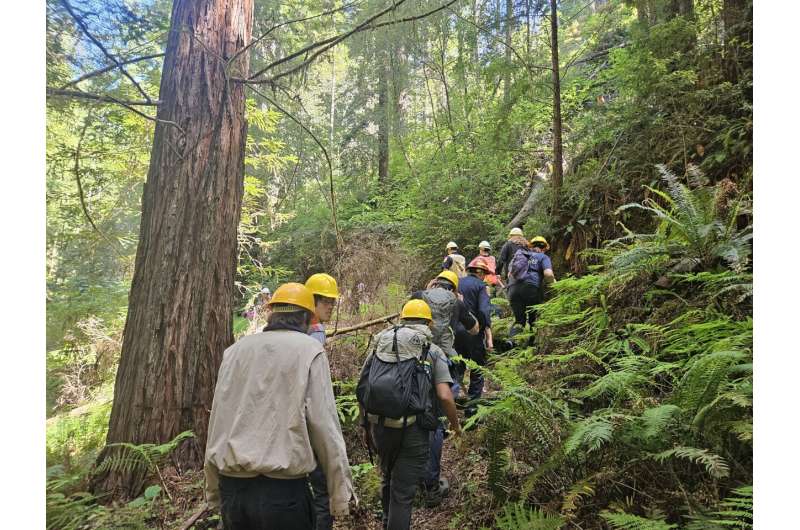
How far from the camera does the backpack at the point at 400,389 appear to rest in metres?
3.29

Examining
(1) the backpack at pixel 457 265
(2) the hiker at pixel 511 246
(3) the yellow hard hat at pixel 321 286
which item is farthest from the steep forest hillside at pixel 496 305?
(1) the backpack at pixel 457 265

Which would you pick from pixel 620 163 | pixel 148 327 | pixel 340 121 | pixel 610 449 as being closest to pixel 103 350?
pixel 148 327

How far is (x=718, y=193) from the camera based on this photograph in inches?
196

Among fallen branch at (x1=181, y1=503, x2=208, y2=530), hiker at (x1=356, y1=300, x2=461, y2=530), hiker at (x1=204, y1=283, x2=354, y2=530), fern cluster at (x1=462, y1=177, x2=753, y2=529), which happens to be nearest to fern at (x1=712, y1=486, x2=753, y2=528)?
fern cluster at (x1=462, y1=177, x2=753, y2=529)

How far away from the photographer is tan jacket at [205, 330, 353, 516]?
220cm

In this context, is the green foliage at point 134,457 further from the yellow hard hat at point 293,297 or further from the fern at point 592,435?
the fern at point 592,435

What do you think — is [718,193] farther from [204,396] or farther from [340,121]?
[340,121]

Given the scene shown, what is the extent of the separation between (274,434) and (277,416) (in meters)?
0.09

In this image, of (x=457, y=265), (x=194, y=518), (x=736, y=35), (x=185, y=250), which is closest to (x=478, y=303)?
(x=457, y=265)

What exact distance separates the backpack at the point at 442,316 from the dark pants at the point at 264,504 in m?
2.90

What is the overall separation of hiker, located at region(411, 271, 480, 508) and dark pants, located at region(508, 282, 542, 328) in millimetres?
1469

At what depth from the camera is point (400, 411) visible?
328cm

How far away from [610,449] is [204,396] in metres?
3.56

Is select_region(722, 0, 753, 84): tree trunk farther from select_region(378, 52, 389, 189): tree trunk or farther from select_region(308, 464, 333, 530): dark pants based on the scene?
select_region(378, 52, 389, 189): tree trunk
